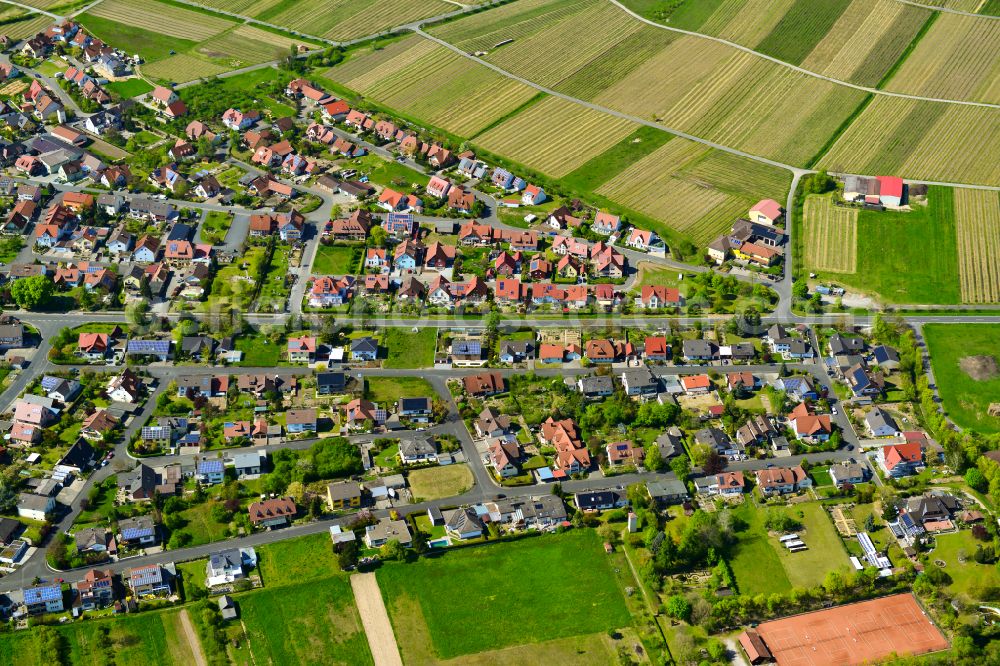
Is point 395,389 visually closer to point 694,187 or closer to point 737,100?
point 694,187

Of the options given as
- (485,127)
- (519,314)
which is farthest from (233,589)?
(485,127)

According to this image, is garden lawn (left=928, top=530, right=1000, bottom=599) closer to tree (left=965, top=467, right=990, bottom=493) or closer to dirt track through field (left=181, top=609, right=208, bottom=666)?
tree (left=965, top=467, right=990, bottom=493)

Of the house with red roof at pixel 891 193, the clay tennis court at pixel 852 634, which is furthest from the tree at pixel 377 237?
the clay tennis court at pixel 852 634

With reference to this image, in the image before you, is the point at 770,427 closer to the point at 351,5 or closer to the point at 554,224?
the point at 554,224

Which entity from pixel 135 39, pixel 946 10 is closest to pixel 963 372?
pixel 946 10

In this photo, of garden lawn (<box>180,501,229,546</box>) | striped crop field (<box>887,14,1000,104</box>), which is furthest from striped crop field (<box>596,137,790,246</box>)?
garden lawn (<box>180,501,229,546</box>)

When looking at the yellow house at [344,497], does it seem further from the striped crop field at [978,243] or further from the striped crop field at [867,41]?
the striped crop field at [867,41]
